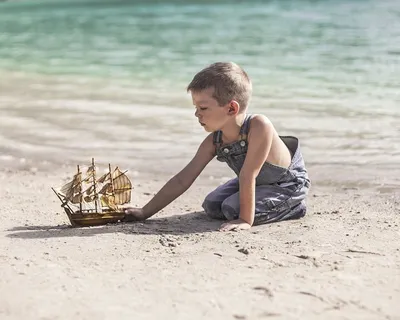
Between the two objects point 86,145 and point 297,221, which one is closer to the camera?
point 297,221

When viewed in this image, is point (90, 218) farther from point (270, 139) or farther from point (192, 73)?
point (192, 73)

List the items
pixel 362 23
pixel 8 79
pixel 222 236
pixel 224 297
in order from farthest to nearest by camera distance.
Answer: pixel 362 23 → pixel 8 79 → pixel 222 236 → pixel 224 297

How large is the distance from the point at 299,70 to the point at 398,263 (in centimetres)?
688

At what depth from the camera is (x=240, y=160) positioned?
404cm

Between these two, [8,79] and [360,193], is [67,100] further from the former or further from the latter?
[360,193]

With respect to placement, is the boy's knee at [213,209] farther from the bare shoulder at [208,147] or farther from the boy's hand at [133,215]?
the boy's hand at [133,215]

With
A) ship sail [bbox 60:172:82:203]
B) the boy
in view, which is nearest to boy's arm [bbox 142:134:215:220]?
the boy

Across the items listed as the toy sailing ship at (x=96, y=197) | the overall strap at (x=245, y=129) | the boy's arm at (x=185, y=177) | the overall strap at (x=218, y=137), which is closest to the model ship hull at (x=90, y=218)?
the toy sailing ship at (x=96, y=197)

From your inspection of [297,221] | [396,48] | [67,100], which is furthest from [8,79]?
[297,221]

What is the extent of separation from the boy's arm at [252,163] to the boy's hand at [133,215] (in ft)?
1.71

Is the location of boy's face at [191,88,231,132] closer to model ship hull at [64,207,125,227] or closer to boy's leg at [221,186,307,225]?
boy's leg at [221,186,307,225]

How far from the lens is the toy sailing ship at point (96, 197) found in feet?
12.5

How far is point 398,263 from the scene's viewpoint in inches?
123

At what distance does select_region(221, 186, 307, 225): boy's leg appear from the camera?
400cm
